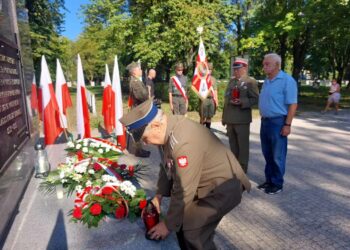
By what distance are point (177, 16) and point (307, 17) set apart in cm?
678

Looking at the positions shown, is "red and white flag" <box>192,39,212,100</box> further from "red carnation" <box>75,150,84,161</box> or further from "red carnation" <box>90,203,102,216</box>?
"red carnation" <box>90,203,102,216</box>

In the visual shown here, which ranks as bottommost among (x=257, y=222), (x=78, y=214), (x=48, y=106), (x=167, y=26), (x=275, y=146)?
(x=257, y=222)

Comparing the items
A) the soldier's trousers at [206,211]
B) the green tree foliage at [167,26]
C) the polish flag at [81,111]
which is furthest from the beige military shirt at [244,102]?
the green tree foliage at [167,26]

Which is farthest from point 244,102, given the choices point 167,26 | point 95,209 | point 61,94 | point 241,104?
point 167,26

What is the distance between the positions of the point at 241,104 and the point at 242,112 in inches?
5.7

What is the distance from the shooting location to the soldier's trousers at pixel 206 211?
80.1 inches

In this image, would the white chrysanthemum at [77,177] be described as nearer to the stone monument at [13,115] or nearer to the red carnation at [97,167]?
the red carnation at [97,167]

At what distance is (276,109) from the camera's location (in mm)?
4090

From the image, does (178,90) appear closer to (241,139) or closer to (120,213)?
(241,139)

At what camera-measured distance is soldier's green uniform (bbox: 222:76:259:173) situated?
472 cm

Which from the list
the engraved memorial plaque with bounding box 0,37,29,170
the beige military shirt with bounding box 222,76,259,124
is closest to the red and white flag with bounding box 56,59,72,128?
the engraved memorial plaque with bounding box 0,37,29,170

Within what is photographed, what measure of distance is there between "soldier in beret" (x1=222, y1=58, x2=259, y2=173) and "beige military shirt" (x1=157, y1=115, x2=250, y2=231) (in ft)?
8.88

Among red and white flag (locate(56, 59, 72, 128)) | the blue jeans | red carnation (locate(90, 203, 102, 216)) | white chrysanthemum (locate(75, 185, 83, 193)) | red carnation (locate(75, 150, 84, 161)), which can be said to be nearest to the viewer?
red carnation (locate(90, 203, 102, 216))

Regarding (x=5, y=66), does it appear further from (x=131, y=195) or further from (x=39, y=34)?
(x=39, y=34)
